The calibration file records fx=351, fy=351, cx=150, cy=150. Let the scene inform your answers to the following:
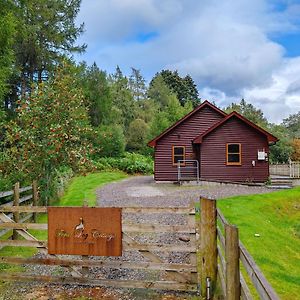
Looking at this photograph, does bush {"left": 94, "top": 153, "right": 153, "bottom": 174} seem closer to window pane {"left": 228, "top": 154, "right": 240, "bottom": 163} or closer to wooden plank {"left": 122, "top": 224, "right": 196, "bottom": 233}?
window pane {"left": 228, "top": 154, "right": 240, "bottom": 163}

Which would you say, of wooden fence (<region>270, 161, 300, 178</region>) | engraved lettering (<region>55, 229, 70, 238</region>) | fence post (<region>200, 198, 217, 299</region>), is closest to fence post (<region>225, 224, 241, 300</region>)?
fence post (<region>200, 198, 217, 299</region>)

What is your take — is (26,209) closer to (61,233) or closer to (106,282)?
(61,233)

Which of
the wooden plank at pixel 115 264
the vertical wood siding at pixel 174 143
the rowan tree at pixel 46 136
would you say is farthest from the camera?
the vertical wood siding at pixel 174 143

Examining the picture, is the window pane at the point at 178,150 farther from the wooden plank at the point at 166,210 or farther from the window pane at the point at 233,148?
the wooden plank at the point at 166,210

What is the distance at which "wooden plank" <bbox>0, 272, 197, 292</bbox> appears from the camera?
5809 millimetres

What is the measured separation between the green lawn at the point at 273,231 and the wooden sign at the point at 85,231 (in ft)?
10.1

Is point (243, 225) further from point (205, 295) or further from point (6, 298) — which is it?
point (6, 298)

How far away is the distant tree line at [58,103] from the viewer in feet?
41.8

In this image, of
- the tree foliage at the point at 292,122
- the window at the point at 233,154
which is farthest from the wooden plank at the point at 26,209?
the tree foliage at the point at 292,122

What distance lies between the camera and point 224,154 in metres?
24.1

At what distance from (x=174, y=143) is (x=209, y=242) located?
20.2 metres

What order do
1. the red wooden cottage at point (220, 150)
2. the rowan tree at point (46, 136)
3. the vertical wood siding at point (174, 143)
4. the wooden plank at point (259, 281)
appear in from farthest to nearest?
the vertical wood siding at point (174, 143), the red wooden cottage at point (220, 150), the rowan tree at point (46, 136), the wooden plank at point (259, 281)

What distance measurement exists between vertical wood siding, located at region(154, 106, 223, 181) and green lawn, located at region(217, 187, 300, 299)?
904 cm

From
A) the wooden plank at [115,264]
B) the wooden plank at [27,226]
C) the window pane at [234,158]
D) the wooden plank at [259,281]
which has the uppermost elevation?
the window pane at [234,158]
